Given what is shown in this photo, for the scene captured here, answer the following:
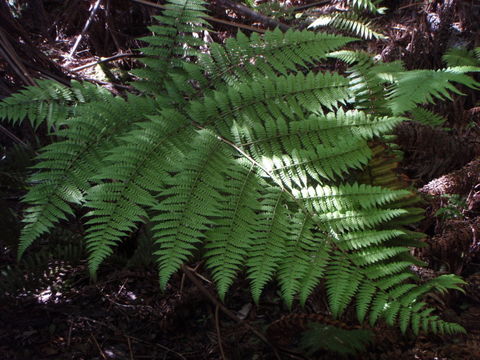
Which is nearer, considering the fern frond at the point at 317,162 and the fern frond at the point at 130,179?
the fern frond at the point at 130,179

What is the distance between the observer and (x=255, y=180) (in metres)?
1.90

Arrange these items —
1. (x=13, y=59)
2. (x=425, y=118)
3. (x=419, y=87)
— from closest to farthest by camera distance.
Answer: (x=419, y=87) → (x=13, y=59) → (x=425, y=118)

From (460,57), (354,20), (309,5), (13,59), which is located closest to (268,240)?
(13,59)

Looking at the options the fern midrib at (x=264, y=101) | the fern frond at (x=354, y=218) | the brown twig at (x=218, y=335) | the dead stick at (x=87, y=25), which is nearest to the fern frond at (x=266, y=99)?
the fern midrib at (x=264, y=101)

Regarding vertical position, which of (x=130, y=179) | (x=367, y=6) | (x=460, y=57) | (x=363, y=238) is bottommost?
(x=363, y=238)

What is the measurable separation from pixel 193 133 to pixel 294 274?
816 mm

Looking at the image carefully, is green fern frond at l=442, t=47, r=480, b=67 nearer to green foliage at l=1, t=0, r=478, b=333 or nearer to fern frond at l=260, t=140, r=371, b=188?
green foliage at l=1, t=0, r=478, b=333

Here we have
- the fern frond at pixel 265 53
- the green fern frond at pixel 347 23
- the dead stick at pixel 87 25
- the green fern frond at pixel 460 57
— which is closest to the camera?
the fern frond at pixel 265 53

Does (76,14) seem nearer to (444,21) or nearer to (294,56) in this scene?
(294,56)

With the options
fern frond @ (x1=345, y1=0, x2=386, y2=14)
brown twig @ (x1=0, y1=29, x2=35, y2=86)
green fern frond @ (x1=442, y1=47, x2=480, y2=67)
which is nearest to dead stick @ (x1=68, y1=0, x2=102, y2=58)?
brown twig @ (x1=0, y1=29, x2=35, y2=86)

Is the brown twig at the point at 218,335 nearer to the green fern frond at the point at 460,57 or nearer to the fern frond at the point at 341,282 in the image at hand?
the fern frond at the point at 341,282

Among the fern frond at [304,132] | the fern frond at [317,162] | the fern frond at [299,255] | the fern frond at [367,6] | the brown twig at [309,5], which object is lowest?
the fern frond at [299,255]

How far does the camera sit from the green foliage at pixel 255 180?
1.68 m

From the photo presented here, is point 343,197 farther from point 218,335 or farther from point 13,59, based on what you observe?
point 13,59
